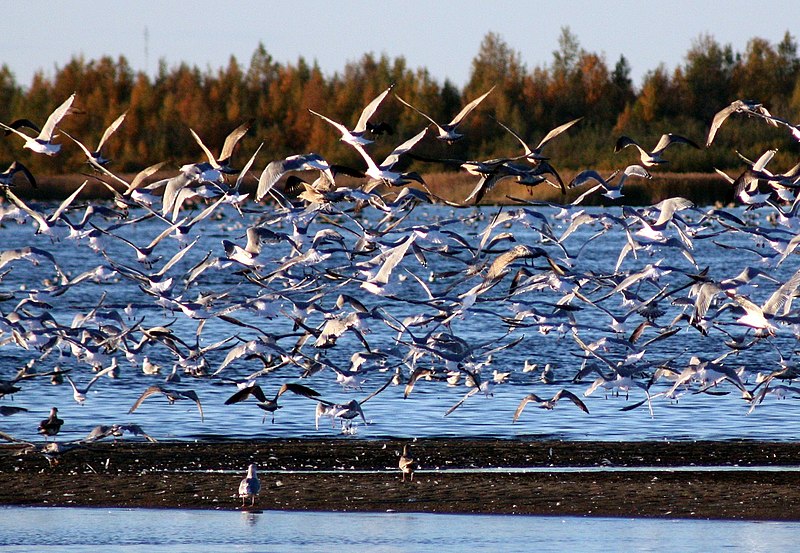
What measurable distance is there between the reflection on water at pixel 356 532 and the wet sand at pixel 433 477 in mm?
296

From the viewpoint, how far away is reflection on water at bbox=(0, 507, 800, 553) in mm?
11703

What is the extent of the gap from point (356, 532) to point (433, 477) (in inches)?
85.2

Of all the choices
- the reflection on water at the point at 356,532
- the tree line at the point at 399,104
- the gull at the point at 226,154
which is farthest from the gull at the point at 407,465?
the tree line at the point at 399,104

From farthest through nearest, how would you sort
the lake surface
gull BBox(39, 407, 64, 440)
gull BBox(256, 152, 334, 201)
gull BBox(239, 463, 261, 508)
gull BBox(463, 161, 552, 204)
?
gull BBox(39, 407, 64, 440)
the lake surface
gull BBox(463, 161, 552, 204)
gull BBox(256, 152, 334, 201)
gull BBox(239, 463, 261, 508)

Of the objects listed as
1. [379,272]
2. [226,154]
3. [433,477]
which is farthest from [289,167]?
[433,477]

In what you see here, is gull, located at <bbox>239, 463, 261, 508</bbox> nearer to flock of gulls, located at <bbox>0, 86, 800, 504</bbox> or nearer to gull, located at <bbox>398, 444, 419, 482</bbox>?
flock of gulls, located at <bbox>0, 86, 800, 504</bbox>

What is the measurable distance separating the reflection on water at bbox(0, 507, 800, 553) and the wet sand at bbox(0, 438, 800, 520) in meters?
0.30

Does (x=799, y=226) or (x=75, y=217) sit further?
(x=75, y=217)

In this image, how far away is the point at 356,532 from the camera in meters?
12.3

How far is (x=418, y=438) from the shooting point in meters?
16.6

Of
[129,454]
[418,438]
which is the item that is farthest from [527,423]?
[129,454]

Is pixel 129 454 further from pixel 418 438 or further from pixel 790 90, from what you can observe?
pixel 790 90

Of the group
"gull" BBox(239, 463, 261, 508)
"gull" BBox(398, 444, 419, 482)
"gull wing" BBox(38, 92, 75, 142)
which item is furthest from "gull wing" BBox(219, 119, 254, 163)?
"gull" BBox(398, 444, 419, 482)

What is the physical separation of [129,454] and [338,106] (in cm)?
8142
